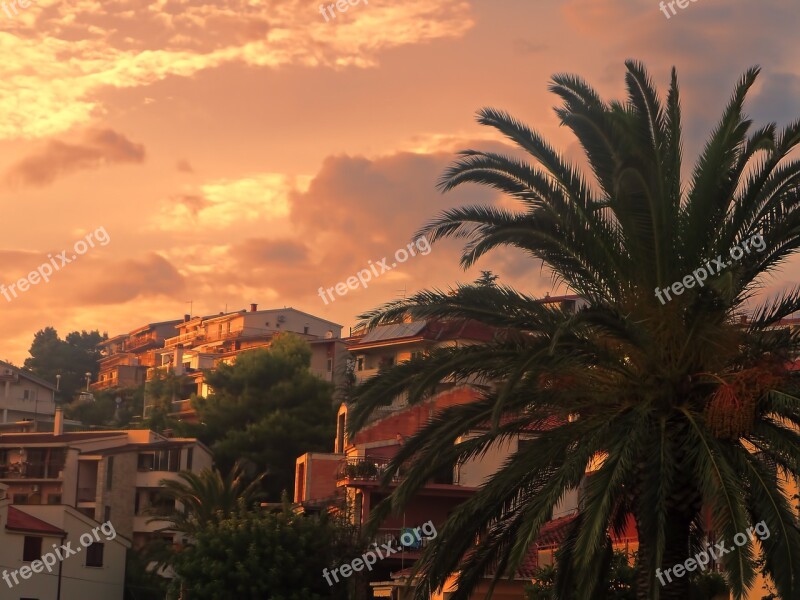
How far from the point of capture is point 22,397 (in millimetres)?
108312

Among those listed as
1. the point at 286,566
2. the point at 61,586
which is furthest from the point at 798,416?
the point at 61,586

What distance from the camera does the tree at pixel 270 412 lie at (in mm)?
72688

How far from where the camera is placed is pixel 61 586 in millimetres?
65062

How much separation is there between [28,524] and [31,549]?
4.75 feet

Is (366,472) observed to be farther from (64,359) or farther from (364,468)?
(64,359)

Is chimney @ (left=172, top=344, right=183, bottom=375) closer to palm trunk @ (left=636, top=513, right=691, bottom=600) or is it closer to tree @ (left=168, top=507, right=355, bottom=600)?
tree @ (left=168, top=507, right=355, bottom=600)

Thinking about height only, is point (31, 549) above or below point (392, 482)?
below

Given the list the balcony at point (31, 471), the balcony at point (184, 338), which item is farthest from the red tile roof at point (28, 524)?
the balcony at point (184, 338)

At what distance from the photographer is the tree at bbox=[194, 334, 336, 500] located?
238ft

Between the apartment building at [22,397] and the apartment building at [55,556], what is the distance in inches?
1571

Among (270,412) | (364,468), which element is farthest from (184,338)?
(364,468)

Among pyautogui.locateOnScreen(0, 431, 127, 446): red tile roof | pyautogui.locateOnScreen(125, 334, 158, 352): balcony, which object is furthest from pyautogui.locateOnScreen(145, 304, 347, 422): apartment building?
pyautogui.locateOnScreen(0, 431, 127, 446): red tile roof

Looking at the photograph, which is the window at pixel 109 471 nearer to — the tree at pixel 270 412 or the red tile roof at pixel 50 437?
the red tile roof at pixel 50 437

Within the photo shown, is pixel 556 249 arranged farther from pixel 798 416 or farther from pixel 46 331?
pixel 46 331
